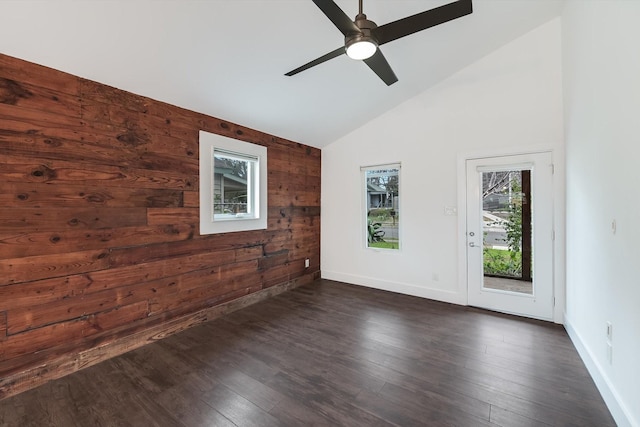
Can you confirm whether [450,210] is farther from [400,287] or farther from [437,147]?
[400,287]

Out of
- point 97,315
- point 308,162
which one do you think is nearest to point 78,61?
point 97,315

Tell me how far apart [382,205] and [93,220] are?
147 inches

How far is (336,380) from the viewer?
2.09 meters

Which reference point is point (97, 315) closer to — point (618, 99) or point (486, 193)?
point (618, 99)

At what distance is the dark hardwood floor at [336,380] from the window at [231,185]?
1280 mm

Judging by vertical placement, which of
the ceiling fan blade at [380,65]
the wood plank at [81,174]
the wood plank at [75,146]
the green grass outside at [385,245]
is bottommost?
the green grass outside at [385,245]

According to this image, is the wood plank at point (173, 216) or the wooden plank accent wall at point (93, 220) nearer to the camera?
the wooden plank accent wall at point (93, 220)

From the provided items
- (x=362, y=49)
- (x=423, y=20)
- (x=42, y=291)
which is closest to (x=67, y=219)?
(x=42, y=291)

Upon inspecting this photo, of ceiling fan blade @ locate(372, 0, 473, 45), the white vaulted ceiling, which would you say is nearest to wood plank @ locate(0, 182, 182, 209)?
the white vaulted ceiling

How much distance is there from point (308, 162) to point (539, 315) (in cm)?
390

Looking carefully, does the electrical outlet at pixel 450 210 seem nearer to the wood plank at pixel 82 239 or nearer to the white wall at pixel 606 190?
the white wall at pixel 606 190

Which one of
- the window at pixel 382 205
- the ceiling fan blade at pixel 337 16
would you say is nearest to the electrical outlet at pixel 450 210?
the window at pixel 382 205

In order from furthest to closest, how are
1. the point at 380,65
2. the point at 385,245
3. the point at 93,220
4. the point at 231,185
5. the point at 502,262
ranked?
the point at 385,245, the point at 231,185, the point at 502,262, the point at 93,220, the point at 380,65

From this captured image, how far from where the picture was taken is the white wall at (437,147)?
319 centimetres
